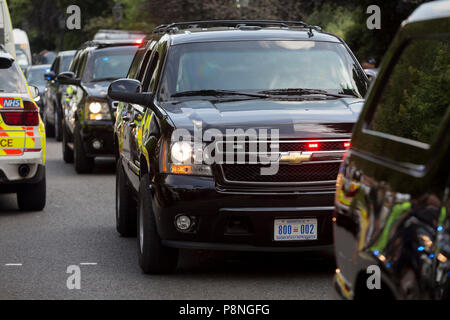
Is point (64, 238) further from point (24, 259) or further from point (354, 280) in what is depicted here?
point (354, 280)

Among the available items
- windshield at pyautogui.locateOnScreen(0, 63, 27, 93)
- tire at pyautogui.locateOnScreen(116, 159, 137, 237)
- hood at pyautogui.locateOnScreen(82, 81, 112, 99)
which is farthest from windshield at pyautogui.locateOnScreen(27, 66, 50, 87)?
tire at pyautogui.locateOnScreen(116, 159, 137, 237)

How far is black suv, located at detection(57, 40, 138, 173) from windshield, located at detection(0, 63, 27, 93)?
14.9 ft

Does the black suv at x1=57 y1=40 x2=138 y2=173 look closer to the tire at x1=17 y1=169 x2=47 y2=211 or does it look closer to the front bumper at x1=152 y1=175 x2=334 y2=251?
the tire at x1=17 y1=169 x2=47 y2=211

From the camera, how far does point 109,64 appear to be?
1739 centimetres

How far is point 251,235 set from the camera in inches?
299

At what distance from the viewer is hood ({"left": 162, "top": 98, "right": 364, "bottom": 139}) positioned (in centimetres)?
768

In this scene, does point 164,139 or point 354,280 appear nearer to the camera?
point 354,280

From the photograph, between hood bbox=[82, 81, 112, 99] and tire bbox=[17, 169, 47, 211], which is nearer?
tire bbox=[17, 169, 47, 211]

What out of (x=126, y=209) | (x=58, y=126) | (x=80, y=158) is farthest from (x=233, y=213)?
(x=58, y=126)

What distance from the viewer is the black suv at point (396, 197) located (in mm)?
3732

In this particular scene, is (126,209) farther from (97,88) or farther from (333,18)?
(333,18)

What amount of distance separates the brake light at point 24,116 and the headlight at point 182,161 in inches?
150

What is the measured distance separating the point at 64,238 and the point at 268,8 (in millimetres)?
24938
